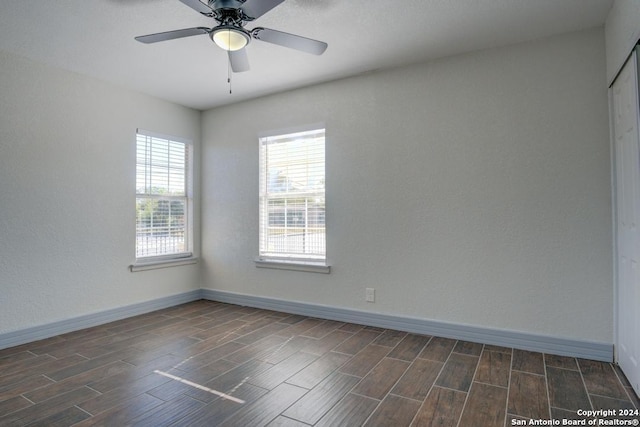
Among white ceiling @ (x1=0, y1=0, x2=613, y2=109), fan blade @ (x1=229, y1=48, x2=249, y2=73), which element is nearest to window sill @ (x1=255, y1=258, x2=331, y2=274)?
white ceiling @ (x1=0, y1=0, x2=613, y2=109)

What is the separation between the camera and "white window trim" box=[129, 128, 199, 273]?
429cm

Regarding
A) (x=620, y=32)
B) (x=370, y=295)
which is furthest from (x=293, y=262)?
(x=620, y=32)

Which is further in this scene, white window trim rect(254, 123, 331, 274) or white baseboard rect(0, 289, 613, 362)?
white window trim rect(254, 123, 331, 274)

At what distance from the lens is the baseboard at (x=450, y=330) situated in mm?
2809

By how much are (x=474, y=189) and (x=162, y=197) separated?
11.9 feet

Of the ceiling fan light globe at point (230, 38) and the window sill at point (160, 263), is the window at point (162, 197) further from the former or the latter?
the ceiling fan light globe at point (230, 38)

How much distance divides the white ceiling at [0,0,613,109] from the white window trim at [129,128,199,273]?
952mm

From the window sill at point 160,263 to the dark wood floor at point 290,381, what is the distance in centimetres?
87

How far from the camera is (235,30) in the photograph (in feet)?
7.32

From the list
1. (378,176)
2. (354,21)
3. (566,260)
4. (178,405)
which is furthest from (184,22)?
(566,260)

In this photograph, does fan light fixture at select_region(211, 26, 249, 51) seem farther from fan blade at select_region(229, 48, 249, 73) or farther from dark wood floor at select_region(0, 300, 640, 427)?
dark wood floor at select_region(0, 300, 640, 427)

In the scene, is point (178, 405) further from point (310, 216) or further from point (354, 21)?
point (354, 21)

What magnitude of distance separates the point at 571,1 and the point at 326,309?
335cm

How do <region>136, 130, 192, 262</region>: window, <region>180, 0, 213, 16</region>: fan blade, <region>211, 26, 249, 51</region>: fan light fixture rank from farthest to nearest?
<region>136, 130, 192, 262</region>: window, <region>211, 26, 249, 51</region>: fan light fixture, <region>180, 0, 213, 16</region>: fan blade
